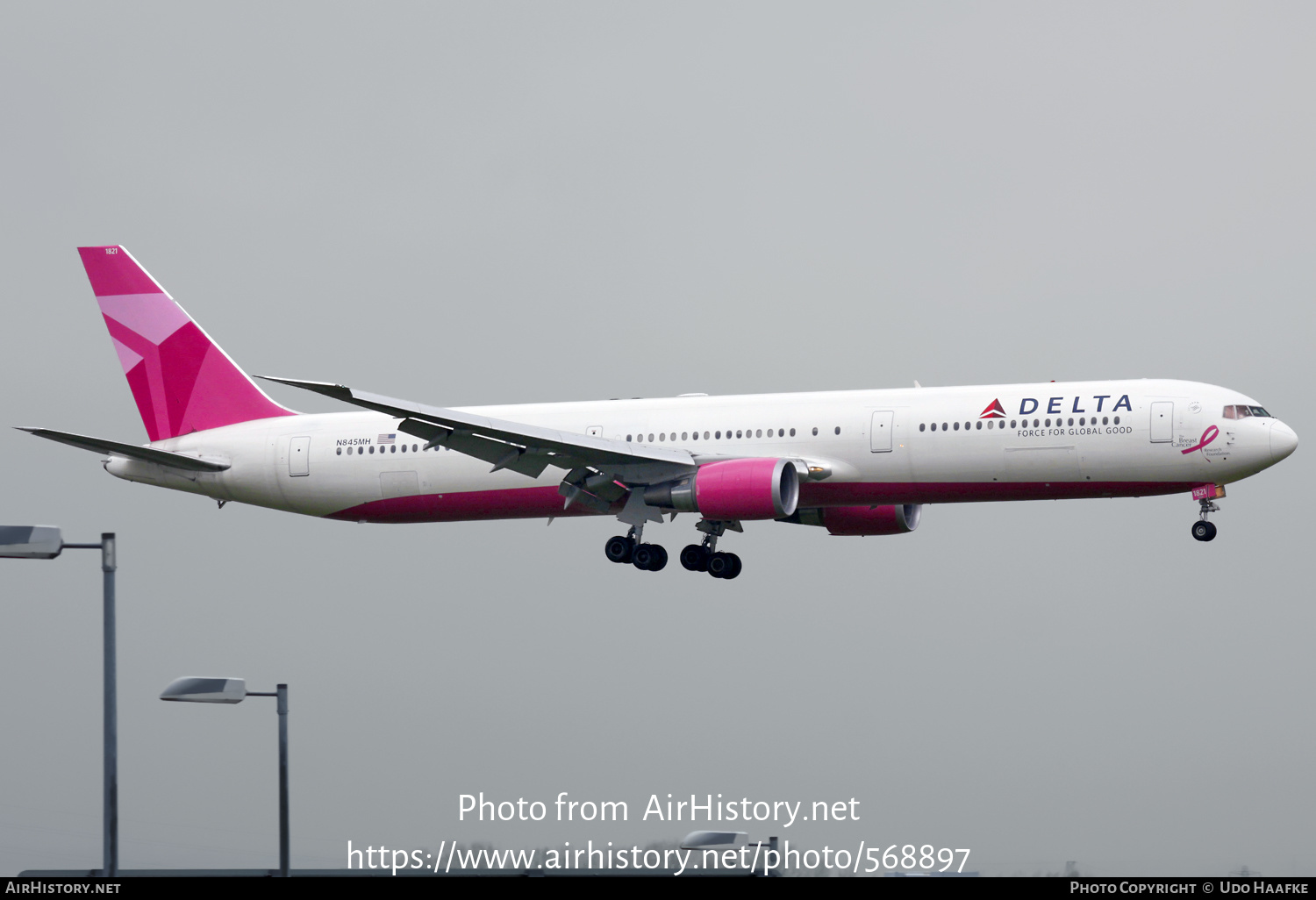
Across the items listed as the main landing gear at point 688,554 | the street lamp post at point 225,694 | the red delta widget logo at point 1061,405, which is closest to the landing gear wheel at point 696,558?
the main landing gear at point 688,554

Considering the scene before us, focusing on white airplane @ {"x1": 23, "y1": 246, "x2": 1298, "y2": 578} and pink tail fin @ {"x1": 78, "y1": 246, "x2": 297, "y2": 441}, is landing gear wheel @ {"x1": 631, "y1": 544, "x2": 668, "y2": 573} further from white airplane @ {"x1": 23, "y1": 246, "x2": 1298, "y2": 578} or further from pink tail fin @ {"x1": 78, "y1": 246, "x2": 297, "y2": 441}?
pink tail fin @ {"x1": 78, "y1": 246, "x2": 297, "y2": 441}

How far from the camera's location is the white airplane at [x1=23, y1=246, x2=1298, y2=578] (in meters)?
42.4

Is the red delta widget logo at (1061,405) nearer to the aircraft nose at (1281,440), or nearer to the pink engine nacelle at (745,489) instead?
the aircraft nose at (1281,440)

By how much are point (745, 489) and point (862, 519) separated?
27.7 feet

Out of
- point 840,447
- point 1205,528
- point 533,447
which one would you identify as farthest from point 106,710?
point 1205,528

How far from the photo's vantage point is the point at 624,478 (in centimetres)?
4628

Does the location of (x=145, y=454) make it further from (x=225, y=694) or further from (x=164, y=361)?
(x=225, y=694)

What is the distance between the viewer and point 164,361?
53.9 meters

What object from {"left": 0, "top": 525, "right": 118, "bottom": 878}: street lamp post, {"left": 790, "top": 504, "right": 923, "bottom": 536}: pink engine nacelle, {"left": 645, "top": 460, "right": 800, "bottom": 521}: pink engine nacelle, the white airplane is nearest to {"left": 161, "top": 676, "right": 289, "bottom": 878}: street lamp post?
{"left": 0, "top": 525, "right": 118, "bottom": 878}: street lamp post

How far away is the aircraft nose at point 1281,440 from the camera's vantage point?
138 ft

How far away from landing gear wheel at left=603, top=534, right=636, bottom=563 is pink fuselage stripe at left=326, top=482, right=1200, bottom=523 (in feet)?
3.82

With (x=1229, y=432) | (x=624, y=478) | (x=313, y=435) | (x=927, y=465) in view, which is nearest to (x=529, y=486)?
(x=624, y=478)
